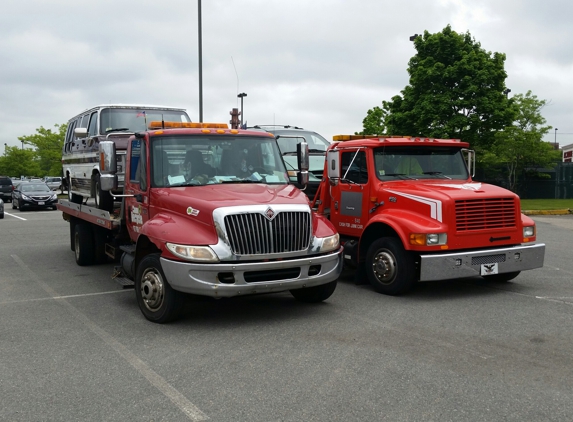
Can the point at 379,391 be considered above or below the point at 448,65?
below

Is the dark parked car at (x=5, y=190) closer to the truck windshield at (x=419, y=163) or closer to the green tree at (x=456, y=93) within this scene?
the green tree at (x=456, y=93)

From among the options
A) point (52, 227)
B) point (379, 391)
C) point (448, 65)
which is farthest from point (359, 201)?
point (448, 65)

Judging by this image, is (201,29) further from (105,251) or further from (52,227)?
(105,251)

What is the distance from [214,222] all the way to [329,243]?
142 centimetres

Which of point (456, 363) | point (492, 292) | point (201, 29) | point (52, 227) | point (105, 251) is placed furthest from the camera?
point (201, 29)

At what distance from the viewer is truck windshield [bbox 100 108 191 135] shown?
11875 millimetres

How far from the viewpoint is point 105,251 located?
11.5 meters

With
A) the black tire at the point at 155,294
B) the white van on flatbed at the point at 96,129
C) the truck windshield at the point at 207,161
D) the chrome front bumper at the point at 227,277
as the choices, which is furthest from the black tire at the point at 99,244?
the chrome front bumper at the point at 227,277

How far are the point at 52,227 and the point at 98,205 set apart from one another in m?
11.1

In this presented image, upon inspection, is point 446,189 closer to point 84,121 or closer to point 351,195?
point 351,195

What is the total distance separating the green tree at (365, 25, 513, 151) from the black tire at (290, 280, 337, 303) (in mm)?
25521

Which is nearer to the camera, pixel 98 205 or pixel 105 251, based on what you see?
pixel 98 205

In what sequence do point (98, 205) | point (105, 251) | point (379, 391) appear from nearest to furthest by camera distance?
point (379, 391)
point (98, 205)
point (105, 251)

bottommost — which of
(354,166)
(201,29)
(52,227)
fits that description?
(52,227)
